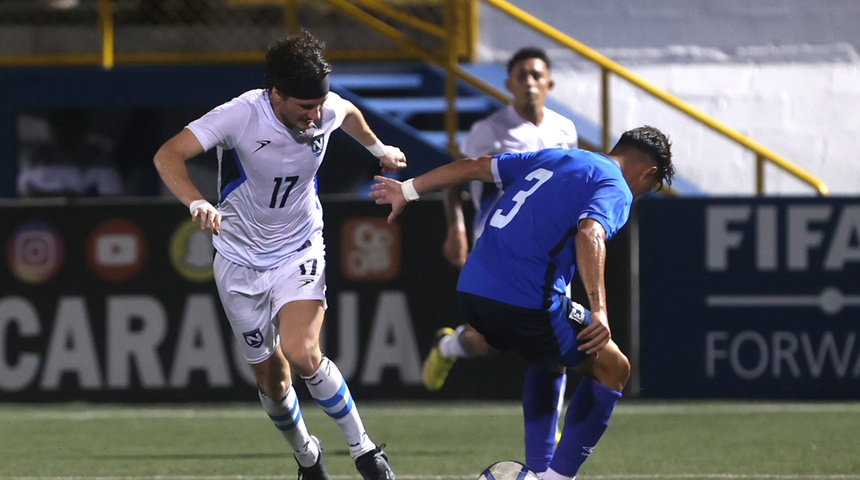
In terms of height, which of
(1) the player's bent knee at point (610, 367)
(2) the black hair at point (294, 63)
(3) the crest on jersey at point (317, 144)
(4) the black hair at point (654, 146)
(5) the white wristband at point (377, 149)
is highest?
(2) the black hair at point (294, 63)

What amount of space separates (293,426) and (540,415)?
1.14 meters

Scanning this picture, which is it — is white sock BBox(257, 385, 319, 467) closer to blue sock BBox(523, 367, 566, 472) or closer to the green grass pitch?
the green grass pitch

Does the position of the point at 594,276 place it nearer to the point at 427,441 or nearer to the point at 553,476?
the point at 553,476

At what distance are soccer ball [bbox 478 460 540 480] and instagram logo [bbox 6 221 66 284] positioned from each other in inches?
225

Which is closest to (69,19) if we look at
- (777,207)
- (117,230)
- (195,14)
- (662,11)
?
(195,14)

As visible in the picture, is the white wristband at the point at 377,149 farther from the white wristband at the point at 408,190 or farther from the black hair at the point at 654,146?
the black hair at the point at 654,146

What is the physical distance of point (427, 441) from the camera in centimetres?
889

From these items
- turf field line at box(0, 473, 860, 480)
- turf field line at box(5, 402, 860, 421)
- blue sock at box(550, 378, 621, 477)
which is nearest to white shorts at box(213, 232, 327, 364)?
turf field line at box(0, 473, 860, 480)

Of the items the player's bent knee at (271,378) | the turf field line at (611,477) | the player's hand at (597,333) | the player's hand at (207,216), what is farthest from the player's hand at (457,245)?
the player's hand at (597,333)

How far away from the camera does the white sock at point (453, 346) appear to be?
29.7 ft

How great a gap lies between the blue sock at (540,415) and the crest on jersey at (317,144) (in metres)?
1.36

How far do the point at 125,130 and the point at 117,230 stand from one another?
13.5ft

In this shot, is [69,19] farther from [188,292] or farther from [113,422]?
[113,422]

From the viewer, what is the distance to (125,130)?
48.7ft
